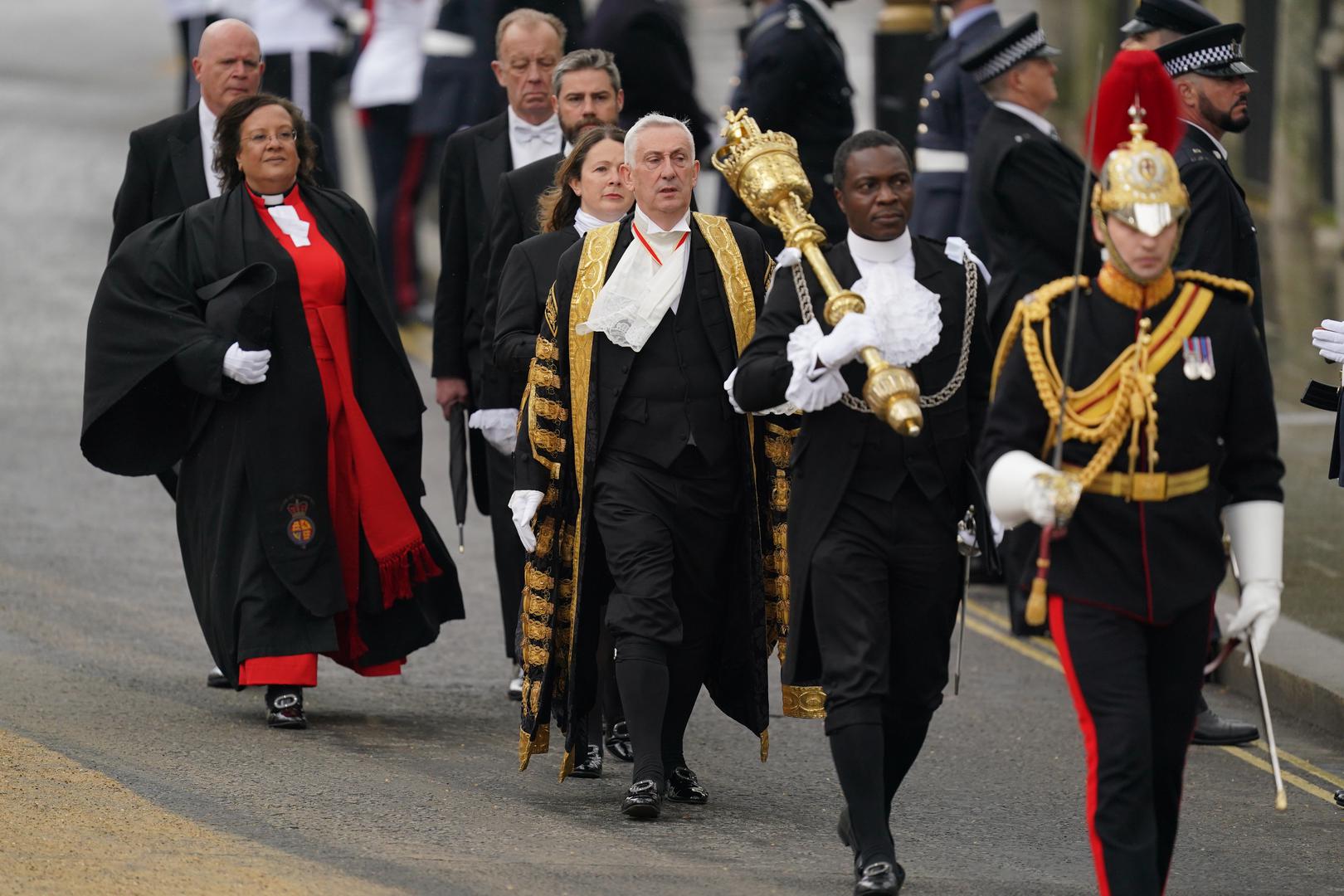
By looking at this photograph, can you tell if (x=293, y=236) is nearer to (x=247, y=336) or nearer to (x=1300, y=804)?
(x=247, y=336)

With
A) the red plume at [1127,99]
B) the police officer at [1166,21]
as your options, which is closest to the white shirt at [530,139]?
the police officer at [1166,21]

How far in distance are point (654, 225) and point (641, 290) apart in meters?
0.23

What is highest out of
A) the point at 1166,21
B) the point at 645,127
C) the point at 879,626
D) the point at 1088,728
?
the point at 1166,21

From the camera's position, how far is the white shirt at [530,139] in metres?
Answer: 8.99

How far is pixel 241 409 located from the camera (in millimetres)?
A: 8141

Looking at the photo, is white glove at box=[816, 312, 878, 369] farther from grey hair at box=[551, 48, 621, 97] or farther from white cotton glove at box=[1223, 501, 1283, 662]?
grey hair at box=[551, 48, 621, 97]

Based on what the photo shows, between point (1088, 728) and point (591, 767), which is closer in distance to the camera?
point (1088, 728)

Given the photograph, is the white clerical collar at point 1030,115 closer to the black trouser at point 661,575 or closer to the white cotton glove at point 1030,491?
the black trouser at point 661,575

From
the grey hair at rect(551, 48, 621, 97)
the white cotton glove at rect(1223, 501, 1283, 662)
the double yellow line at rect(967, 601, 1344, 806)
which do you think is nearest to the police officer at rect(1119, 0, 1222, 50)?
the grey hair at rect(551, 48, 621, 97)

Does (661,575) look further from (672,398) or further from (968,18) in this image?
(968,18)

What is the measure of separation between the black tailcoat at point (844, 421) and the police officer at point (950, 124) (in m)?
4.05

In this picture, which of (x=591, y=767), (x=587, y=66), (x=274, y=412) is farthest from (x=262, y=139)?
(x=591, y=767)

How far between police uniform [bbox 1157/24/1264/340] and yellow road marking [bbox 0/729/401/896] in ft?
10.5

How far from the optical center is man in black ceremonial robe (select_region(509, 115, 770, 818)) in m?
7.07
